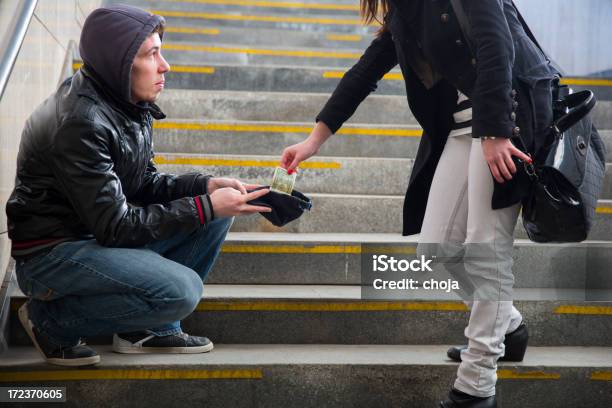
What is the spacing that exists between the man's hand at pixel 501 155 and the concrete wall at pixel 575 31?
137 inches

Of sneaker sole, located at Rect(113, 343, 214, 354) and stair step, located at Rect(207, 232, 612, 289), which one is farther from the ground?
stair step, located at Rect(207, 232, 612, 289)

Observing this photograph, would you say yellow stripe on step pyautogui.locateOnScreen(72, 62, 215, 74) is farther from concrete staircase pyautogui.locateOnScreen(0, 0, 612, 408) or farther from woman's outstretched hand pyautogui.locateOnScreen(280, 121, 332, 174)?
woman's outstretched hand pyautogui.locateOnScreen(280, 121, 332, 174)

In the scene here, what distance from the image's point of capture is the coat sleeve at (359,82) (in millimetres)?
2662

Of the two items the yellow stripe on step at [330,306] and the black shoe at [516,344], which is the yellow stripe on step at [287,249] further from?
the black shoe at [516,344]

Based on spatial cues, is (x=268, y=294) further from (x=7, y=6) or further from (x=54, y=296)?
(x=7, y=6)

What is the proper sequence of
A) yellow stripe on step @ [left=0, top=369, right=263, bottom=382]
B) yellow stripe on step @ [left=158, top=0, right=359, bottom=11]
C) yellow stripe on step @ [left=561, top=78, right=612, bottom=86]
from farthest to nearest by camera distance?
yellow stripe on step @ [left=158, top=0, right=359, bottom=11] < yellow stripe on step @ [left=561, top=78, right=612, bottom=86] < yellow stripe on step @ [left=0, top=369, right=263, bottom=382]

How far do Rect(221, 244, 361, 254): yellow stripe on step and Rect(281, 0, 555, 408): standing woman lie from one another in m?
0.69

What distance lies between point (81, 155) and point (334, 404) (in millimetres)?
1200

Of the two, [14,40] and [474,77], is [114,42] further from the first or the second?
[474,77]

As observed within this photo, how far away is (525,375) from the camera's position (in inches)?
104

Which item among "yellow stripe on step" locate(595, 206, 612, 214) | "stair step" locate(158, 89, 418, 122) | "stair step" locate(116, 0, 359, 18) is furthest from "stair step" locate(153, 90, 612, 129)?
"stair step" locate(116, 0, 359, 18)

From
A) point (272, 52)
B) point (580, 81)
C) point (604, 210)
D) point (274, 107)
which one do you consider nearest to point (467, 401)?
point (604, 210)

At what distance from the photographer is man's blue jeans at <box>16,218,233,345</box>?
7.63ft

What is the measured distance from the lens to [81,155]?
2.22 metres
